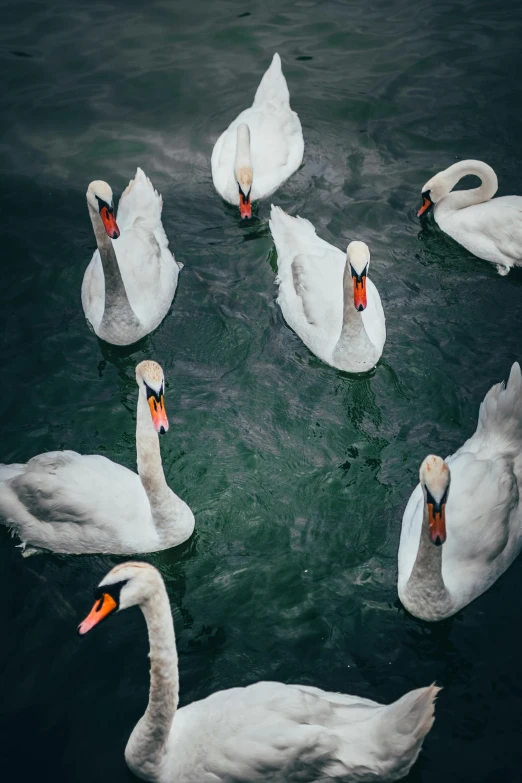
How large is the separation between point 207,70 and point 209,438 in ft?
23.8

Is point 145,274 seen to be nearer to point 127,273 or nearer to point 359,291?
point 127,273

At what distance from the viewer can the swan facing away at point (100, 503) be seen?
7.14 metres

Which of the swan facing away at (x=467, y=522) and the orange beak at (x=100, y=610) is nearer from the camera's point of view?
the orange beak at (x=100, y=610)

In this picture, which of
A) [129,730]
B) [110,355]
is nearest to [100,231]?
[110,355]

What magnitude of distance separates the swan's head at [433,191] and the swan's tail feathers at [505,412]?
4085 mm

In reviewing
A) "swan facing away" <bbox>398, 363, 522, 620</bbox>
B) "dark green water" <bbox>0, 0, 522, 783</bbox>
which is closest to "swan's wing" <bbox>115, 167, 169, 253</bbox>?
"dark green water" <bbox>0, 0, 522, 783</bbox>

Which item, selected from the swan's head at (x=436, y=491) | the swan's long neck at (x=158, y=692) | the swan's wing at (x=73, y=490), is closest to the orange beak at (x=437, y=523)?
the swan's head at (x=436, y=491)

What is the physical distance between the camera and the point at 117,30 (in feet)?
47.5

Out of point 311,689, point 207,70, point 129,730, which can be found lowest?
point 129,730

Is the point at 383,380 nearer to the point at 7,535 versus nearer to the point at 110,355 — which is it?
the point at 110,355

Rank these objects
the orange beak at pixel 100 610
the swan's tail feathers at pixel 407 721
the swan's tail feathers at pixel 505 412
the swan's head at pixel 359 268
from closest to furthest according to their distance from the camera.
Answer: the swan's tail feathers at pixel 407 721
the orange beak at pixel 100 610
the swan's tail feathers at pixel 505 412
the swan's head at pixel 359 268

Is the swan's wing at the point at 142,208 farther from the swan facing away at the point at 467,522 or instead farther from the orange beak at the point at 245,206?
the swan facing away at the point at 467,522

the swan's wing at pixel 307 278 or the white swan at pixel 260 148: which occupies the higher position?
the white swan at pixel 260 148

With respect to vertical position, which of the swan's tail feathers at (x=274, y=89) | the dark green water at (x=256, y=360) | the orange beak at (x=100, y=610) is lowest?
the dark green water at (x=256, y=360)
